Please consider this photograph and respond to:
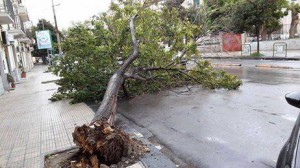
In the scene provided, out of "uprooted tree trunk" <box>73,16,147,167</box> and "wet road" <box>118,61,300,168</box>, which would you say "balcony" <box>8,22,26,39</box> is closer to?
"wet road" <box>118,61,300,168</box>

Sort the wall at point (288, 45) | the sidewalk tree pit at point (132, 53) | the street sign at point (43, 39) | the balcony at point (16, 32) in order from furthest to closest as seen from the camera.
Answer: the street sign at point (43, 39) → the wall at point (288, 45) → the balcony at point (16, 32) → the sidewalk tree pit at point (132, 53)

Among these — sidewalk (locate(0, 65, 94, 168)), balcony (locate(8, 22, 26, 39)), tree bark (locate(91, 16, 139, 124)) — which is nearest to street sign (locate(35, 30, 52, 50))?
balcony (locate(8, 22, 26, 39))

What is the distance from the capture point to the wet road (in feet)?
15.2

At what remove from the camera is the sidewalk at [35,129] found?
17.1 ft

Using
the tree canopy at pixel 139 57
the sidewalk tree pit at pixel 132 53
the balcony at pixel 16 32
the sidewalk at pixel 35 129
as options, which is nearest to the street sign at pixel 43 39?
the balcony at pixel 16 32

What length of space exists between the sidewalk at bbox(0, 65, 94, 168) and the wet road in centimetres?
160

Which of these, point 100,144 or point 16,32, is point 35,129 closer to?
point 100,144

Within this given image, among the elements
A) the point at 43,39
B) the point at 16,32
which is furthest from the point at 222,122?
the point at 43,39

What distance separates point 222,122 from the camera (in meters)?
6.30

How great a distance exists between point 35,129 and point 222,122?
14.4 ft

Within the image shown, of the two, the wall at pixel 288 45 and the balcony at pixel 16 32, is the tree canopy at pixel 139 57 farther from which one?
the wall at pixel 288 45

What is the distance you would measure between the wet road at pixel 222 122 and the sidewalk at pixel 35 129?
5.26 feet

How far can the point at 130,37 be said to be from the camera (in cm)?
945

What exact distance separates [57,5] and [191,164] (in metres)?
30.3
